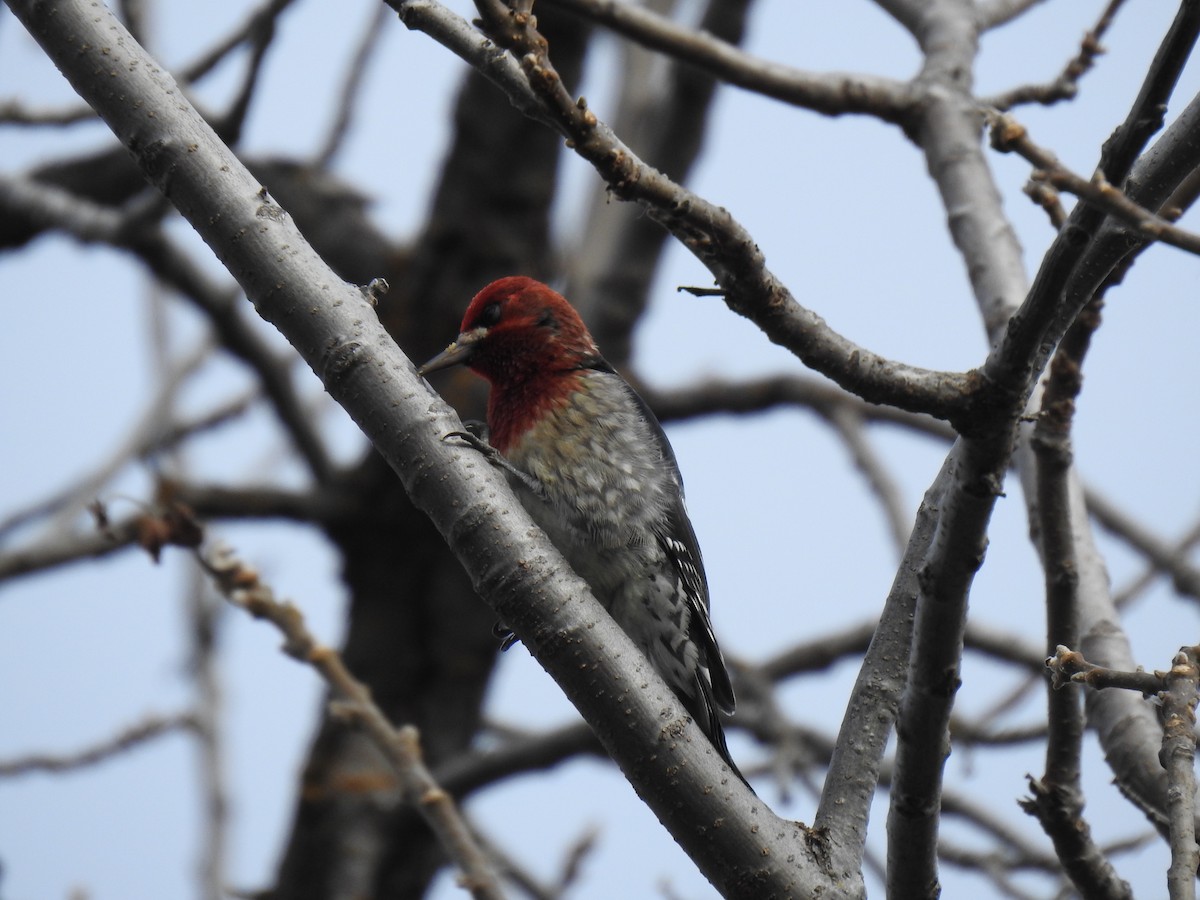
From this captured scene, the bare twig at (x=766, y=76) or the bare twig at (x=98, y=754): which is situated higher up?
the bare twig at (x=766, y=76)

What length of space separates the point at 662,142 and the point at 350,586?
2721 millimetres

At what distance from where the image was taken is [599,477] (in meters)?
3.49

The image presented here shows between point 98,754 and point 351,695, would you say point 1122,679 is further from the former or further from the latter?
point 98,754

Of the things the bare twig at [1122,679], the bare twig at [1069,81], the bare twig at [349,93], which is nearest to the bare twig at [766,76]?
the bare twig at [1069,81]

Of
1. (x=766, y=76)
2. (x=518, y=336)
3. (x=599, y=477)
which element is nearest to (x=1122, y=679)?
(x=599, y=477)

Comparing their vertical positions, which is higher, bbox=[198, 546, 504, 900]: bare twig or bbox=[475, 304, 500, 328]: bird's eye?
bbox=[475, 304, 500, 328]: bird's eye

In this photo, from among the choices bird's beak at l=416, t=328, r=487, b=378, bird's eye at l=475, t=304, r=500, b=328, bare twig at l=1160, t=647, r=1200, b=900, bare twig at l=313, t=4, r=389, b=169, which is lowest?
bare twig at l=1160, t=647, r=1200, b=900

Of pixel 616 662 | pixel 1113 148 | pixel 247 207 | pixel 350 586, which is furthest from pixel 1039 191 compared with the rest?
pixel 350 586

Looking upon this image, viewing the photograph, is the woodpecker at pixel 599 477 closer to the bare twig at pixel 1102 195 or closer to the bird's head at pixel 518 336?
the bird's head at pixel 518 336

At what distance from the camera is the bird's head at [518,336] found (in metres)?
3.88

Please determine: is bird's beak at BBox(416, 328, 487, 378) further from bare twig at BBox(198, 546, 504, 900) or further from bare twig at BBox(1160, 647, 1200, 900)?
bare twig at BBox(1160, 647, 1200, 900)

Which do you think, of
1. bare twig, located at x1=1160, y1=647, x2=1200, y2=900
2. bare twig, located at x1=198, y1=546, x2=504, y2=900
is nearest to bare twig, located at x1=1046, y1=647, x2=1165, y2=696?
bare twig, located at x1=1160, y1=647, x2=1200, y2=900

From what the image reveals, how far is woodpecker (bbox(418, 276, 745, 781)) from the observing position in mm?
3350

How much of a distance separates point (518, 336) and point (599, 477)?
0.65 meters
